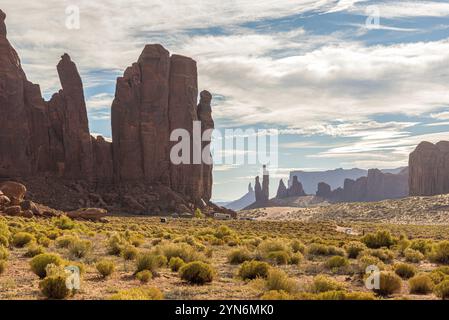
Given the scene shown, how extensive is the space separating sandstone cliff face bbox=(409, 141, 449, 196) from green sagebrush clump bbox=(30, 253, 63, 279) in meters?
177

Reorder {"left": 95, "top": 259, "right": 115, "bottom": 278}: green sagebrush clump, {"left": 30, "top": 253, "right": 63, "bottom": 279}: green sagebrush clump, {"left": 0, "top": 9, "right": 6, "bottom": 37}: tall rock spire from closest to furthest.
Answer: {"left": 30, "top": 253, "right": 63, "bottom": 279}: green sagebrush clump < {"left": 95, "top": 259, "right": 115, "bottom": 278}: green sagebrush clump < {"left": 0, "top": 9, "right": 6, "bottom": 37}: tall rock spire

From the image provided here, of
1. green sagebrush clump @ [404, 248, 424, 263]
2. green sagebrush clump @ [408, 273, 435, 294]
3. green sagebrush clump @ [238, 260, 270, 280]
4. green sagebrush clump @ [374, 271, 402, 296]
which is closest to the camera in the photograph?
green sagebrush clump @ [374, 271, 402, 296]

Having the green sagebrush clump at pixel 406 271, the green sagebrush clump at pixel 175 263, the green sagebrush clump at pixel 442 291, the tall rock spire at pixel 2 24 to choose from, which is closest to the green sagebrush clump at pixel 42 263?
the green sagebrush clump at pixel 175 263

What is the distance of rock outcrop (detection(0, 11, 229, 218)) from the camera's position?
85.0 metres

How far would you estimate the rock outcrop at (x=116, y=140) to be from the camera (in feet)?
279

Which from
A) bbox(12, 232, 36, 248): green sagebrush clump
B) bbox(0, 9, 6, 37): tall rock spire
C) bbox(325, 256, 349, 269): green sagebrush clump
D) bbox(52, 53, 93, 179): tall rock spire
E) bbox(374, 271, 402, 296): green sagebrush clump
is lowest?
bbox(325, 256, 349, 269): green sagebrush clump

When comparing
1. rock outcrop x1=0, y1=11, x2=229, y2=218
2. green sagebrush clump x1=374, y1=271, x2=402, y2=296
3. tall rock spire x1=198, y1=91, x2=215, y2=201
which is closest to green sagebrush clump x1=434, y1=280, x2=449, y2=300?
green sagebrush clump x1=374, y1=271, x2=402, y2=296

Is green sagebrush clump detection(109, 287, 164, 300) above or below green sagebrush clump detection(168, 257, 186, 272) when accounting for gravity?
above

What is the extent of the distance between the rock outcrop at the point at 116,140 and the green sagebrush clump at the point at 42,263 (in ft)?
221

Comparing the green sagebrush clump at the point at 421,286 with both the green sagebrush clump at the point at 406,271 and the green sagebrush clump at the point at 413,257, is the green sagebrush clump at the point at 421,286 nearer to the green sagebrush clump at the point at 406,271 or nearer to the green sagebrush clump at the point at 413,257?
the green sagebrush clump at the point at 406,271

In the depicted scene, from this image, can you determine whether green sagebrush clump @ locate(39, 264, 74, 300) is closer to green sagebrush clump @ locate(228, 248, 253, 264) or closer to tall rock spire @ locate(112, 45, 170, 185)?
green sagebrush clump @ locate(228, 248, 253, 264)

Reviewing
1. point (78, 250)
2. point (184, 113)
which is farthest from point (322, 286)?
point (184, 113)

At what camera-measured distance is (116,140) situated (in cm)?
10131
